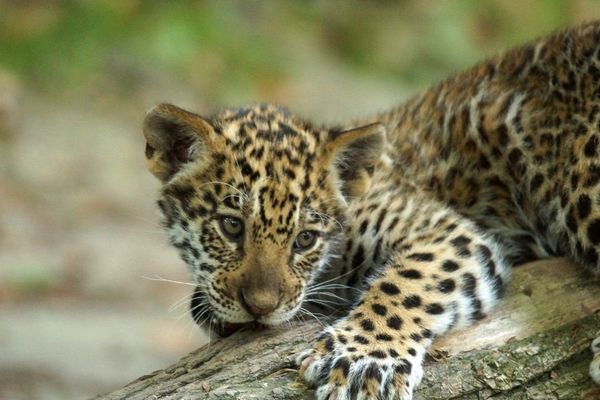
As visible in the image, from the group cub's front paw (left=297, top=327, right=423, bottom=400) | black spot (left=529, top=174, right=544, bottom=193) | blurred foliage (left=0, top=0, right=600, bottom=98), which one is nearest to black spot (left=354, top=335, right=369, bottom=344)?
cub's front paw (left=297, top=327, right=423, bottom=400)

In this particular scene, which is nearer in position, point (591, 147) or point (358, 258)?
point (591, 147)

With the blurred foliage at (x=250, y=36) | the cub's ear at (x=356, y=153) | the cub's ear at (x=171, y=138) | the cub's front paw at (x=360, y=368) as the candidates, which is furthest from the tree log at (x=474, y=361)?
the blurred foliage at (x=250, y=36)

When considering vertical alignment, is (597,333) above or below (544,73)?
below

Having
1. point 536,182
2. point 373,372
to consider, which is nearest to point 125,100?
point 536,182

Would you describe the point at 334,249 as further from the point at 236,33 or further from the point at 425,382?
the point at 236,33

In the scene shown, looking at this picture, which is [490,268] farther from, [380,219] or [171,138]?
[171,138]

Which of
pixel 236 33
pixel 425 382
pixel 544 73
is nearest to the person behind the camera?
pixel 425 382

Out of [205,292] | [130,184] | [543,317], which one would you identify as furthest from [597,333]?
[130,184]

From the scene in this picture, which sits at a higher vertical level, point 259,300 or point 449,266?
point 449,266
